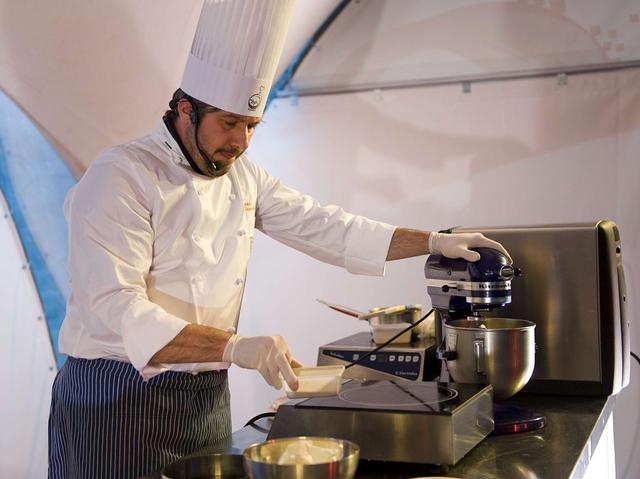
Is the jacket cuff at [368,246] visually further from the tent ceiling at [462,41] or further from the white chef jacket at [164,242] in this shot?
the tent ceiling at [462,41]

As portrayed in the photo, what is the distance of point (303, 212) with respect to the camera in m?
2.27

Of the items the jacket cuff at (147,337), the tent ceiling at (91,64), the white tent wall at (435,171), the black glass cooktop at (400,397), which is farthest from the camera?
the white tent wall at (435,171)

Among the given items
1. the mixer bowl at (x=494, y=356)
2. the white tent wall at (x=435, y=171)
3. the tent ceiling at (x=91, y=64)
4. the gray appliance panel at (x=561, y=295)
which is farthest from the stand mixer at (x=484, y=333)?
the white tent wall at (x=435, y=171)

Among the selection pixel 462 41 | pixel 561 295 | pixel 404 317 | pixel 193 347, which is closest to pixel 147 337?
pixel 193 347

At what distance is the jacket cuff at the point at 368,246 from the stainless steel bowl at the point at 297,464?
106 centimetres

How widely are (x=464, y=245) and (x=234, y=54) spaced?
747 millimetres

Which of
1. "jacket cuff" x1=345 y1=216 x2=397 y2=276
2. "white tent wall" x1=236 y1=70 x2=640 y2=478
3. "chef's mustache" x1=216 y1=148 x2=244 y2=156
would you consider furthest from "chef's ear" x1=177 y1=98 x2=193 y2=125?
"white tent wall" x1=236 y1=70 x2=640 y2=478

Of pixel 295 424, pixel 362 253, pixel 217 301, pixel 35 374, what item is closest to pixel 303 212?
pixel 362 253

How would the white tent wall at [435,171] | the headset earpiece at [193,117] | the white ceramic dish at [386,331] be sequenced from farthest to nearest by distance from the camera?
the white tent wall at [435,171] < the white ceramic dish at [386,331] < the headset earpiece at [193,117]

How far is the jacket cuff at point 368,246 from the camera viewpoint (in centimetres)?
219

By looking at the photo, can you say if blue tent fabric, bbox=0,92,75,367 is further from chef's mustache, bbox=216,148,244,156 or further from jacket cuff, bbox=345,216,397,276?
jacket cuff, bbox=345,216,397,276

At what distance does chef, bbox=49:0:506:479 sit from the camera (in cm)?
164

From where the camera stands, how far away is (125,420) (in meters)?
1.75

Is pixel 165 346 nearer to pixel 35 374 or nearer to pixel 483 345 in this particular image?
pixel 483 345
